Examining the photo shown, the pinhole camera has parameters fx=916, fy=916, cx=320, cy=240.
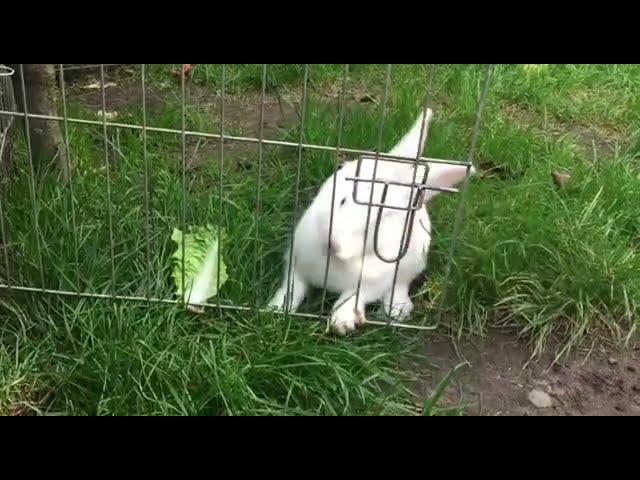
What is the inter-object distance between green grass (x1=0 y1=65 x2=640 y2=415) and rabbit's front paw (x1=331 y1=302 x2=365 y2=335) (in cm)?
4

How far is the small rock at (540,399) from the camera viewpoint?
2514 mm

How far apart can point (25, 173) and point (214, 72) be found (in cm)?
128

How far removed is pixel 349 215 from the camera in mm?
2520

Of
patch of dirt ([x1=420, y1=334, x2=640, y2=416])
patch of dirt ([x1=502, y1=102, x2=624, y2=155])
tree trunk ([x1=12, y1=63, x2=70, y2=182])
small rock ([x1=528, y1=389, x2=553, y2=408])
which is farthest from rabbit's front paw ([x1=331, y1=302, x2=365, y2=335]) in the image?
patch of dirt ([x1=502, y1=102, x2=624, y2=155])

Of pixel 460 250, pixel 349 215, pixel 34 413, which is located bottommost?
pixel 34 413

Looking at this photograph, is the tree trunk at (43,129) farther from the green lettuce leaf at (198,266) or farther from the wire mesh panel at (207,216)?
the green lettuce leaf at (198,266)

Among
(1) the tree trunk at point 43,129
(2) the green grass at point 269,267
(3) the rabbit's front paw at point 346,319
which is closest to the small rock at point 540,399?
(2) the green grass at point 269,267

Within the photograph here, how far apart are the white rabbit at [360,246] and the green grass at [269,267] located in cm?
9

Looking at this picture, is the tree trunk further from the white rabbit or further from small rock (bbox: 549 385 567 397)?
small rock (bbox: 549 385 567 397)

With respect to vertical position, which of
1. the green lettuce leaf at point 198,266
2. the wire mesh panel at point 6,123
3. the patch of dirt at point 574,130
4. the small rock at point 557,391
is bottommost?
the small rock at point 557,391

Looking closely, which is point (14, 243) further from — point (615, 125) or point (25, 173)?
point (615, 125)

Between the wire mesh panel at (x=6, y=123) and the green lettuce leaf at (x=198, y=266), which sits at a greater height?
the wire mesh panel at (x=6, y=123)

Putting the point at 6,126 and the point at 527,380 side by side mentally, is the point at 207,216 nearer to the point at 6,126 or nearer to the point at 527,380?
the point at 6,126

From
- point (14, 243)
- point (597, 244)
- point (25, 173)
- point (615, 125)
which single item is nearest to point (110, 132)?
point (25, 173)
